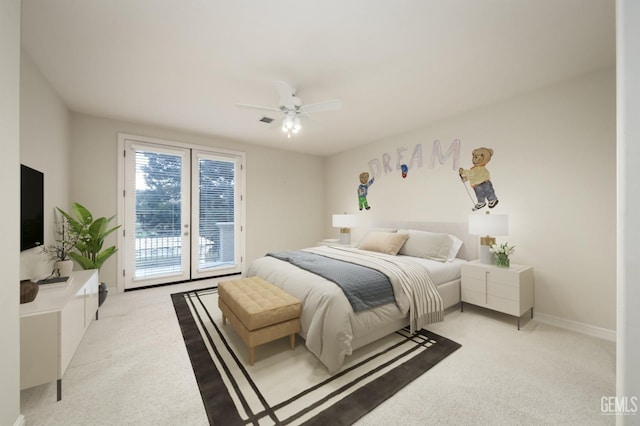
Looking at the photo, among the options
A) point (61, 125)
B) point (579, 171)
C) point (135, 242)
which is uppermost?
point (61, 125)

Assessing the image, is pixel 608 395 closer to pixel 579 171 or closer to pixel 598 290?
pixel 598 290

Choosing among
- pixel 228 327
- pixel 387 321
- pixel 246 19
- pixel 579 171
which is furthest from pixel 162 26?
pixel 579 171

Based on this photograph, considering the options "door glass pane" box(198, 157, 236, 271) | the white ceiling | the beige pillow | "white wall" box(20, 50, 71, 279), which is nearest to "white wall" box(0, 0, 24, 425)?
the white ceiling

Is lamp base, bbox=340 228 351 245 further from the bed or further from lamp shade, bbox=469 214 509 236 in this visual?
lamp shade, bbox=469 214 509 236

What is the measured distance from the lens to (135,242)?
396cm

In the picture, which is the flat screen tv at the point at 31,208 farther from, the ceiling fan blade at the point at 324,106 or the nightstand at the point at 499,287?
the nightstand at the point at 499,287

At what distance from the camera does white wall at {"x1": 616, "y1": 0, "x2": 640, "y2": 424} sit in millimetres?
980

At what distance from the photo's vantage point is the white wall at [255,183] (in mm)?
3592

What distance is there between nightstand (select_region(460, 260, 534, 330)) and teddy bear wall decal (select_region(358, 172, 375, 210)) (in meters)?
2.37

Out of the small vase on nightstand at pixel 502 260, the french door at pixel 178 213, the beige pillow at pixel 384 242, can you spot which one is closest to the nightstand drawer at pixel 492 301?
the small vase on nightstand at pixel 502 260

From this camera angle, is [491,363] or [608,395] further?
[491,363]

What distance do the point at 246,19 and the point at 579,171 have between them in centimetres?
343

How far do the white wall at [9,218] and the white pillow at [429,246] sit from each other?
12.0ft

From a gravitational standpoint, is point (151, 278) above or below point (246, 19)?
below
